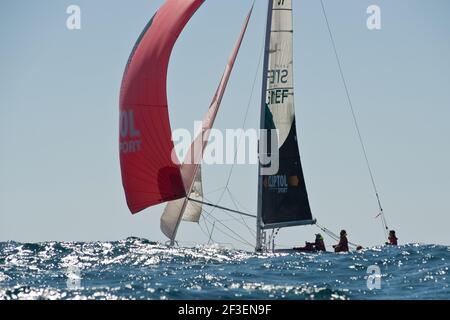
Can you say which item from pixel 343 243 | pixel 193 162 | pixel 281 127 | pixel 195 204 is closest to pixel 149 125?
pixel 193 162

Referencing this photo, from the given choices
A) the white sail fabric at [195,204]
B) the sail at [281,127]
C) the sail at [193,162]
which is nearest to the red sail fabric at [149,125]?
the sail at [193,162]

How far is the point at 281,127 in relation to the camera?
2862 cm

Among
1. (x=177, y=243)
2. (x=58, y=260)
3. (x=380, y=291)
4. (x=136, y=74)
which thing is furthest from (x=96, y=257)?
(x=380, y=291)

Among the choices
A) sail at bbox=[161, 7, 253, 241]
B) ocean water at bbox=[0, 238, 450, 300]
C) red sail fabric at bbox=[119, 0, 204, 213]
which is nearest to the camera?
ocean water at bbox=[0, 238, 450, 300]

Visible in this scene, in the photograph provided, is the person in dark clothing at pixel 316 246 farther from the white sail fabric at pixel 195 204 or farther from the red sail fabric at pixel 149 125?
the red sail fabric at pixel 149 125

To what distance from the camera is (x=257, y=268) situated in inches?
850

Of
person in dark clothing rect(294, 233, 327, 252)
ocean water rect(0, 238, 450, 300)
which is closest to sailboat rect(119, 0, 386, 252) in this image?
person in dark clothing rect(294, 233, 327, 252)

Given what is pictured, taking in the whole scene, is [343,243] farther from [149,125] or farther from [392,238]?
[149,125]

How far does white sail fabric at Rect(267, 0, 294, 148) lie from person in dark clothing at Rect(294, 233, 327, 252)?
12.8 feet

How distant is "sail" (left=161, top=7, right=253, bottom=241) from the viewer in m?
28.0

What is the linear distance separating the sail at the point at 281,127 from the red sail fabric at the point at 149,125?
3.68 metres

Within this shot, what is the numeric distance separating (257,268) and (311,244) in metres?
6.35

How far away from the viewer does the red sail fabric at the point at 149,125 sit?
25.2 metres

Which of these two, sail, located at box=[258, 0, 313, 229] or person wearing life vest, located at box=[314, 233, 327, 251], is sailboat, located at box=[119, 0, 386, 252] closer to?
sail, located at box=[258, 0, 313, 229]
